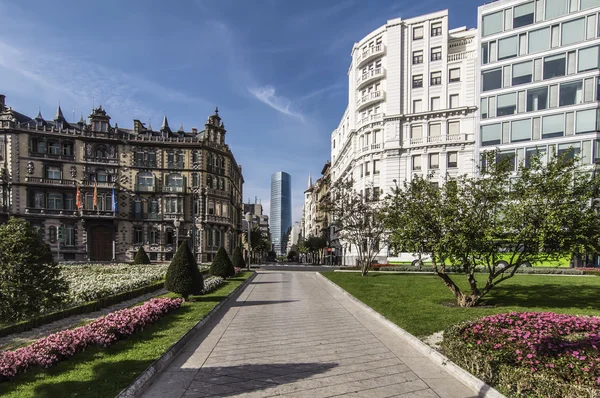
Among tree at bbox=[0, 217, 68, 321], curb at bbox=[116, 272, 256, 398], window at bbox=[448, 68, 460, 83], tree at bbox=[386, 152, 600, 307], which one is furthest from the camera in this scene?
window at bbox=[448, 68, 460, 83]

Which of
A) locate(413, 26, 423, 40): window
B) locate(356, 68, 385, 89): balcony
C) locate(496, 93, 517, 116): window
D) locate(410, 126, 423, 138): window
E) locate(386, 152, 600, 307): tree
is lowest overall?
locate(386, 152, 600, 307): tree

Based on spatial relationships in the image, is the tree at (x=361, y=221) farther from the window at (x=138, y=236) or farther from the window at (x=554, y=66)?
the window at (x=138, y=236)

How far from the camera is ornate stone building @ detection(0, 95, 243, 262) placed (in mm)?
48344

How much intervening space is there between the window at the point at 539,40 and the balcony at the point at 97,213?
56.0 metres

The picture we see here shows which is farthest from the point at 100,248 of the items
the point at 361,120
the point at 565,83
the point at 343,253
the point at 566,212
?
the point at 565,83

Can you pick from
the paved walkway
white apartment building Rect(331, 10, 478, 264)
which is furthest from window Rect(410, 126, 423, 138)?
the paved walkway

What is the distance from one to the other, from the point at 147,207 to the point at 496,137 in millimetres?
47036

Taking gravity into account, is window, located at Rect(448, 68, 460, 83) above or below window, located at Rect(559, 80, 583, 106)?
above

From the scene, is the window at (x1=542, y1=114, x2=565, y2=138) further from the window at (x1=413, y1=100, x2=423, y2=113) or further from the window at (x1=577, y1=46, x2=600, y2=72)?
the window at (x1=413, y1=100, x2=423, y2=113)

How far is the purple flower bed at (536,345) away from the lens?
Answer: 5.35 metres

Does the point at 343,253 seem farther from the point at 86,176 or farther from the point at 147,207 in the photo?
the point at 86,176

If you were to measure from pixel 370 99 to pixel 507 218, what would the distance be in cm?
3906

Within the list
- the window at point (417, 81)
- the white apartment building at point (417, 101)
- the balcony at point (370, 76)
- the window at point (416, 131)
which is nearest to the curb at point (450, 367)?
the white apartment building at point (417, 101)

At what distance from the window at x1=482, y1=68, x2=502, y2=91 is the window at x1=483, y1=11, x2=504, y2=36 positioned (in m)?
4.59
